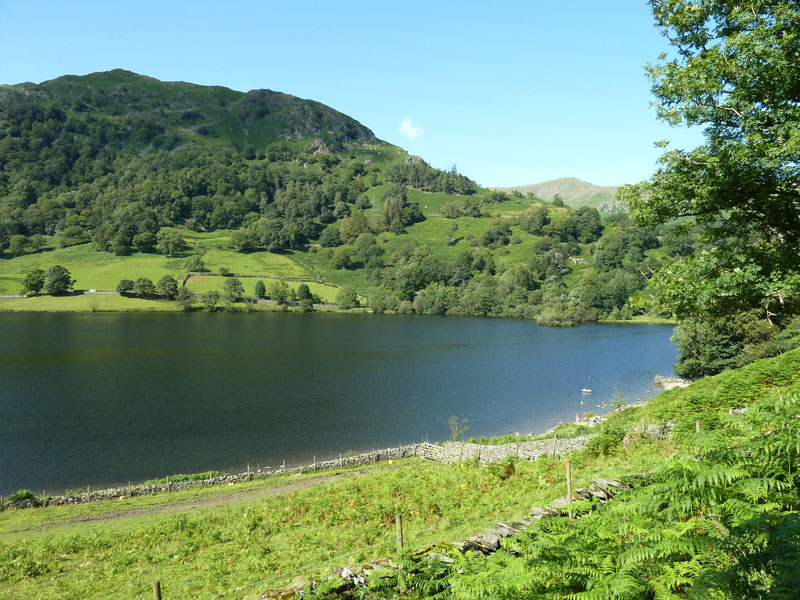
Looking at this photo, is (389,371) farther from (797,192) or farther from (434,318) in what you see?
(434,318)

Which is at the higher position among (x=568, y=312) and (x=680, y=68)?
(x=680, y=68)

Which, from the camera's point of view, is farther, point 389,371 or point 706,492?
point 389,371

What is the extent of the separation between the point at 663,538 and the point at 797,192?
37.9 feet

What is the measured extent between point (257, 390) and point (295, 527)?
43515 mm

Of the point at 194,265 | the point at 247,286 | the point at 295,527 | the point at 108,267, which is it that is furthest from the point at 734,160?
the point at 108,267

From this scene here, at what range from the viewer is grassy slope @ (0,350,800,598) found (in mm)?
14828

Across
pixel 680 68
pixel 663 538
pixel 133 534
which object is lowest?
pixel 133 534

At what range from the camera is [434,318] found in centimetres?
15850

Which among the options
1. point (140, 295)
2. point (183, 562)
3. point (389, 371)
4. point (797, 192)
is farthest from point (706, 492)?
point (140, 295)

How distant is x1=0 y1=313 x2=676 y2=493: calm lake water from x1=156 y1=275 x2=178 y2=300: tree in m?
36.5

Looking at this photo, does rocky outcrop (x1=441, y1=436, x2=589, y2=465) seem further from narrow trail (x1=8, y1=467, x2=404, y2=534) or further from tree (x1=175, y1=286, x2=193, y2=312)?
tree (x1=175, y1=286, x2=193, y2=312)

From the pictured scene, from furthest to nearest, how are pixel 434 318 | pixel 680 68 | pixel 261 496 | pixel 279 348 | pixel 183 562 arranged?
pixel 434 318, pixel 279 348, pixel 261 496, pixel 183 562, pixel 680 68

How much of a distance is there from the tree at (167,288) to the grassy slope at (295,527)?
5433 inches

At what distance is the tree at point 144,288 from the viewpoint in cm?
15025
